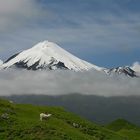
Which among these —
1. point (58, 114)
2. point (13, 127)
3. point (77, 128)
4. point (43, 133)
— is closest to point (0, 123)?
point (13, 127)

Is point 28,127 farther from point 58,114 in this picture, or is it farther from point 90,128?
point 58,114

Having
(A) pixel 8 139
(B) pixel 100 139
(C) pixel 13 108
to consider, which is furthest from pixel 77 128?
(A) pixel 8 139

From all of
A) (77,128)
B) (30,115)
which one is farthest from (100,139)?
(30,115)

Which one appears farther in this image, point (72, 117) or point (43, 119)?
point (72, 117)

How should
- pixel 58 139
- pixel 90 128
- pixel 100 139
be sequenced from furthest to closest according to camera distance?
1. pixel 90 128
2. pixel 100 139
3. pixel 58 139

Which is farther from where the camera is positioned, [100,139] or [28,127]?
[100,139]

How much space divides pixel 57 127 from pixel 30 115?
12142mm

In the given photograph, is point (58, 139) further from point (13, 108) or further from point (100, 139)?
point (13, 108)

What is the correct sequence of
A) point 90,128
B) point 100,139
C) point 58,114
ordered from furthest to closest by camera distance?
point 58,114 < point 90,128 < point 100,139

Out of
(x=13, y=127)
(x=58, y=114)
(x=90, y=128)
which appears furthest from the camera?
(x=58, y=114)

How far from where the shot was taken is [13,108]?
7950 cm

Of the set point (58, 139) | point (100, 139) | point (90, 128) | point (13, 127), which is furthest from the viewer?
point (90, 128)

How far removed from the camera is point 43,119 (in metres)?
73.8

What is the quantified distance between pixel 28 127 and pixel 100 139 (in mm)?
12949
